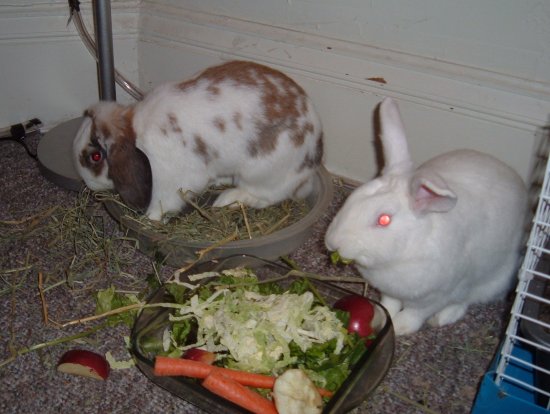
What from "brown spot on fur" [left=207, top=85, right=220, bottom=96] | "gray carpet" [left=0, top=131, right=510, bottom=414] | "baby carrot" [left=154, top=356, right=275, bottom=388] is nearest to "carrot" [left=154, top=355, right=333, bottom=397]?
"baby carrot" [left=154, top=356, right=275, bottom=388]

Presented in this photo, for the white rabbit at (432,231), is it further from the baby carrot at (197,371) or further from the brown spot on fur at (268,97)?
the brown spot on fur at (268,97)

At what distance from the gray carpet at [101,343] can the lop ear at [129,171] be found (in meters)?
0.23

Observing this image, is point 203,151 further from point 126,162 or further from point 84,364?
point 84,364

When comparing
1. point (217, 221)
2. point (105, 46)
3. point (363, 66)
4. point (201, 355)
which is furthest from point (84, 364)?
point (363, 66)

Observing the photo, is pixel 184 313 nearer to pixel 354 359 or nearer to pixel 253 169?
pixel 354 359

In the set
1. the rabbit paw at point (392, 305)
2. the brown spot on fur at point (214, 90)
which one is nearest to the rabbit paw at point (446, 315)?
the rabbit paw at point (392, 305)

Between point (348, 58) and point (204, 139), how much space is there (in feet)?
2.49

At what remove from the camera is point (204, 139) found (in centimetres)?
222

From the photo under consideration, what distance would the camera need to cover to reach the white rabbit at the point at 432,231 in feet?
5.19

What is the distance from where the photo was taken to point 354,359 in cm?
161

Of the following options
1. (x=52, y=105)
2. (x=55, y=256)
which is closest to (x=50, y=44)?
(x=52, y=105)

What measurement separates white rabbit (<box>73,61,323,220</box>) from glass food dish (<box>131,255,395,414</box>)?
50 cm

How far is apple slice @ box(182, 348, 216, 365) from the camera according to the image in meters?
1.57

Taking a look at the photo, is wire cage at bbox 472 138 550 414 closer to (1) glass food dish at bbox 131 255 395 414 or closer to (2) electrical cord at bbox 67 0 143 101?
(1) glass food dish at bbox 131 255 395 414
